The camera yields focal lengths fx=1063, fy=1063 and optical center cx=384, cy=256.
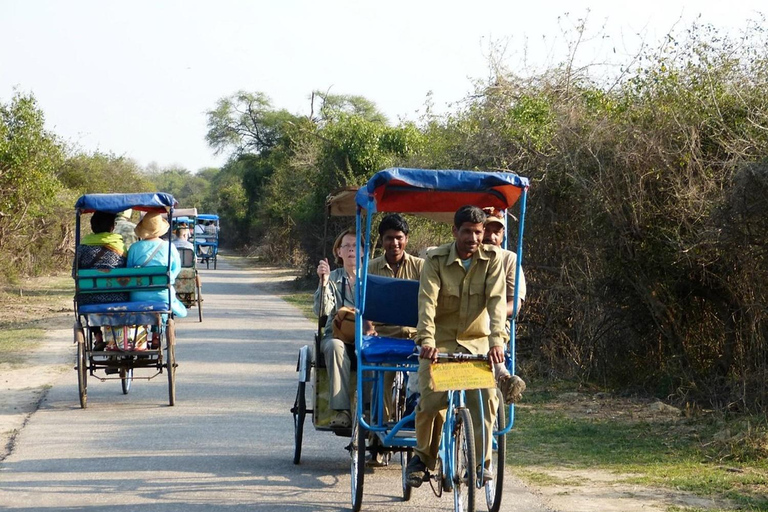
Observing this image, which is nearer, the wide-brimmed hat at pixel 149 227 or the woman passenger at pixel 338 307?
the woman passenger at pixel 338 307

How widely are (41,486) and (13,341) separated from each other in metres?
10.3

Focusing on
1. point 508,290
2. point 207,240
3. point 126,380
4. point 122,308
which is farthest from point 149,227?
point 207,240

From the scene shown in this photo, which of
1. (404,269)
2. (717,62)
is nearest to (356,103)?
(717,62)

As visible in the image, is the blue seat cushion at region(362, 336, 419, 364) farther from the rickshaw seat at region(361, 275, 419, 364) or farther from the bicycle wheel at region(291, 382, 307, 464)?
the bicycle wheel at region(291, 382, 307, 464)

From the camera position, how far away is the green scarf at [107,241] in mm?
11117

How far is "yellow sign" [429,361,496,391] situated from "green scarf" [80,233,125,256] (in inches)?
236

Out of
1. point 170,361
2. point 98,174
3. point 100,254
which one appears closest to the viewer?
point 170,361

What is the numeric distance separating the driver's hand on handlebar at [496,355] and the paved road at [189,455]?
1.25 metres

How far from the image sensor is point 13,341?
55.9 ft

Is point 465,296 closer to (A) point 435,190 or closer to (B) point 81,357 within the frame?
(A) point 435,190

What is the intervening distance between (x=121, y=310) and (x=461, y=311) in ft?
17.5

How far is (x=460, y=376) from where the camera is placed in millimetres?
6066

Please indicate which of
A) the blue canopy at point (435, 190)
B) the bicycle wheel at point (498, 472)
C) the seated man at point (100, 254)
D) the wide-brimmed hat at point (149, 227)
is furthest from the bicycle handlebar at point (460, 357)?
the wide-brimmed hat at point (149, 227)

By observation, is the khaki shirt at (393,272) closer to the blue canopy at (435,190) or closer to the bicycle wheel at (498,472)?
the blue canopy at (435,190)
